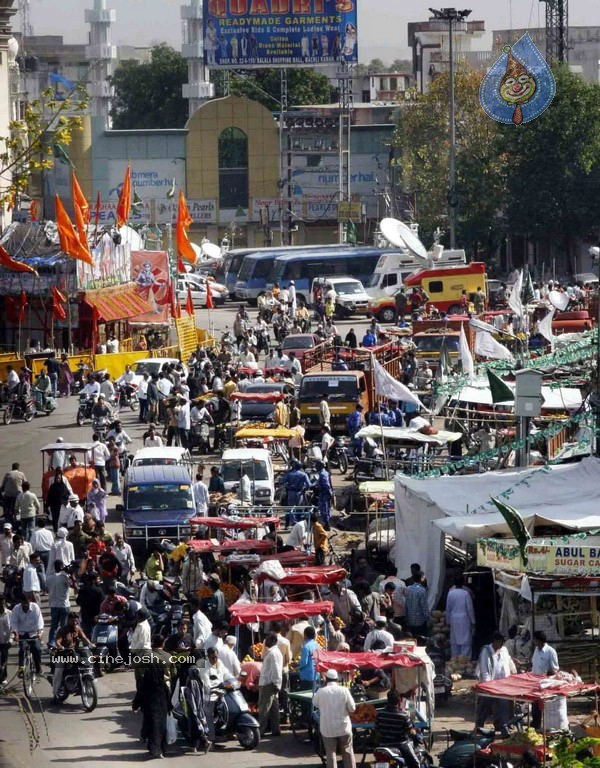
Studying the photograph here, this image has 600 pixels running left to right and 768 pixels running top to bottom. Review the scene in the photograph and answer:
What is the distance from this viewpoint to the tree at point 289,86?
A: 10912 cm

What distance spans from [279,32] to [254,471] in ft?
186

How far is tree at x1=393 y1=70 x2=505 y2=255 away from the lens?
72.4m

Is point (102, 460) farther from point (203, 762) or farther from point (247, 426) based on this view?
point (203, 762)

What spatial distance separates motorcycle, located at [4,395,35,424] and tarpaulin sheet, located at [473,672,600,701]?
25.2 metres

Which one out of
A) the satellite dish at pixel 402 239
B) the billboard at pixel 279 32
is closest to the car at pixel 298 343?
the satellite dish at pixel 402 239

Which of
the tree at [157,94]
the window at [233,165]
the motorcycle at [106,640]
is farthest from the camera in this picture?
the tree at [157,94]

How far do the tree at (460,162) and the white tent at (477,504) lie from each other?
5022cm

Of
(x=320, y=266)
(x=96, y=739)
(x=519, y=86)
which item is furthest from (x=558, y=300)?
(x=96, y=739)

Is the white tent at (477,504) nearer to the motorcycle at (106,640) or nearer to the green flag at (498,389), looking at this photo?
the green flag at (498,389)

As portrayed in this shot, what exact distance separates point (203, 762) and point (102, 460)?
13.9 meters

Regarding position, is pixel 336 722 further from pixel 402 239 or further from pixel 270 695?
pixel 402 239

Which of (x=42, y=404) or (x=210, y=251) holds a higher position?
(x=210, y=251)

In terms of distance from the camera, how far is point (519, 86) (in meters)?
52.1

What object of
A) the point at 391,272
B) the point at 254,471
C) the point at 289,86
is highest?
the point at 289,86
